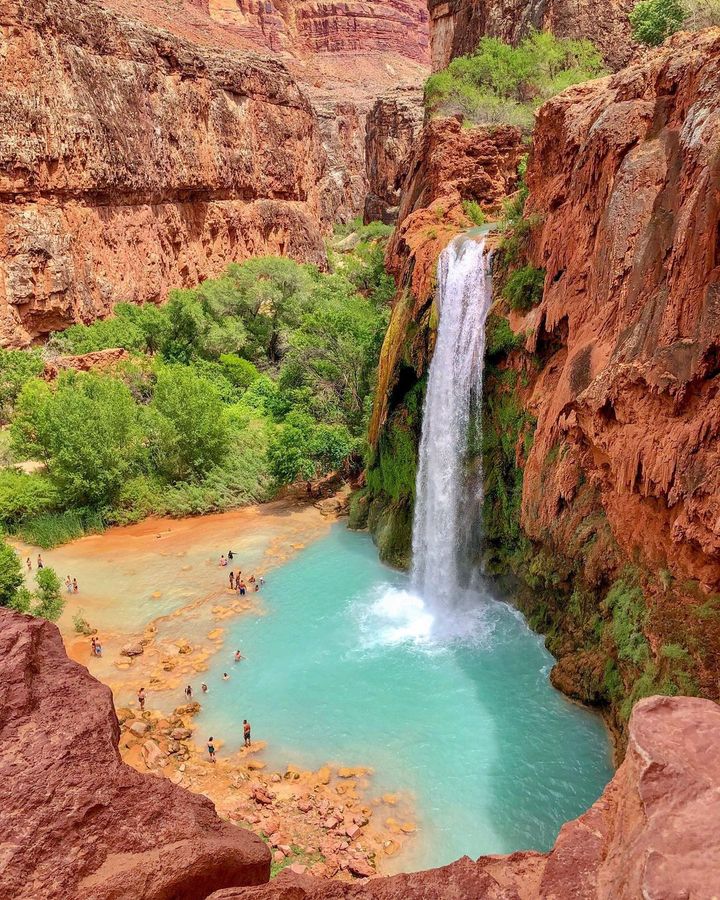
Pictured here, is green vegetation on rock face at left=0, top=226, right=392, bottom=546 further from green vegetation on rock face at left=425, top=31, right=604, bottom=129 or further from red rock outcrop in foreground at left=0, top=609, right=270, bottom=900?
red rock outcrop in foreground at left=0, top=609, right=270, bottom=900

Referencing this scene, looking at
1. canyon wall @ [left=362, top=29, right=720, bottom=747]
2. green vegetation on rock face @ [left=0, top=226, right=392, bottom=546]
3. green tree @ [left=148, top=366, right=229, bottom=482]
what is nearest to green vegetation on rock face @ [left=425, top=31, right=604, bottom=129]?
green vegetation on rock face @ [left=0, top=226, right=392, bottom=546]

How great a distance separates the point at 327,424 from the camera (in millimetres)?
25344

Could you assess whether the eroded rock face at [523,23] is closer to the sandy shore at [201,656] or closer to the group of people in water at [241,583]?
the sandy shore at [201,656]

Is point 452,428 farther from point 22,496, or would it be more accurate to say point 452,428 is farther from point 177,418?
point 22,496

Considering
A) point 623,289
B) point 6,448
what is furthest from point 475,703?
point 6,448

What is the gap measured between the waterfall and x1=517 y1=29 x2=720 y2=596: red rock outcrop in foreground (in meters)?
2.40

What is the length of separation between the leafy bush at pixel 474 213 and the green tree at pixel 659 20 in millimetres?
7128

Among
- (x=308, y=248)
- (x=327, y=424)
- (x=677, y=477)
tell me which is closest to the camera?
(x=677, y=477)

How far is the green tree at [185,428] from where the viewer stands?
23969 mm

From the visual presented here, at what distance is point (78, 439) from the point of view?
2173 cm

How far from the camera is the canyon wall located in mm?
8460

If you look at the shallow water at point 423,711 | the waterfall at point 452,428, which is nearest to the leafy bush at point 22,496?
the shallow water at point 423,711

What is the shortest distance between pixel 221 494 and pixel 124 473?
3731mm

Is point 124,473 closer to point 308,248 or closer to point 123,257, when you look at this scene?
point 123,257
